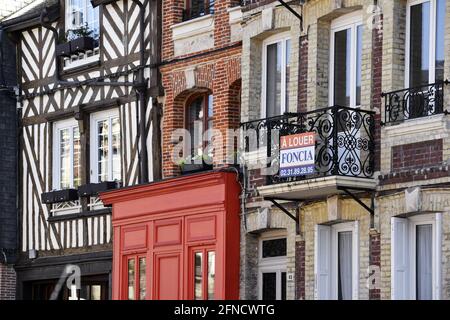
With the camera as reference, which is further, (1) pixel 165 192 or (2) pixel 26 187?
(2) pixel 26 187

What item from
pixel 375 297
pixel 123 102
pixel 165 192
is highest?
pixel 123 102

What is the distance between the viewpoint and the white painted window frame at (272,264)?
2269cm

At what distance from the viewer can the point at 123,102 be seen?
26.6 m

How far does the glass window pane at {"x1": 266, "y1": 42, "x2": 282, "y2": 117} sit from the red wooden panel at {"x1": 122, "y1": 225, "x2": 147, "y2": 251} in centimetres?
328

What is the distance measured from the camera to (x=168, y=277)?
2417cm

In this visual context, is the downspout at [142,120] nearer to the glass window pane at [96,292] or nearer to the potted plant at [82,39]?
the potted plant at [82,39]

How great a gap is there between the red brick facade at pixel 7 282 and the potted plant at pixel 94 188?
264 cm

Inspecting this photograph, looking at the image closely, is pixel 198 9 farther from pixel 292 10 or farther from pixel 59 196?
pixel 59 196

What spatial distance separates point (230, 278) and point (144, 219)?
2.45 meters

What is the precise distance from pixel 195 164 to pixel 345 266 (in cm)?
440

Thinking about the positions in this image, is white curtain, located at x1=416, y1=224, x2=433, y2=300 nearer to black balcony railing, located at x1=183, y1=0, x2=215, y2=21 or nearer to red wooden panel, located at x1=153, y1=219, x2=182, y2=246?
red wooden panel, located at x1=153, y1=219, x2=182, y2=246

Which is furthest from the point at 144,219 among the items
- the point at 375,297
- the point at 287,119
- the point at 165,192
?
the point at 375,297

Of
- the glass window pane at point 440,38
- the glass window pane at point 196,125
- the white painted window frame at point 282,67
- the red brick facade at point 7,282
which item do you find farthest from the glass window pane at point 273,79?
the red brick facade at point 7,282

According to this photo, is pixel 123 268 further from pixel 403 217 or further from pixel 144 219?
pixel 403 217
